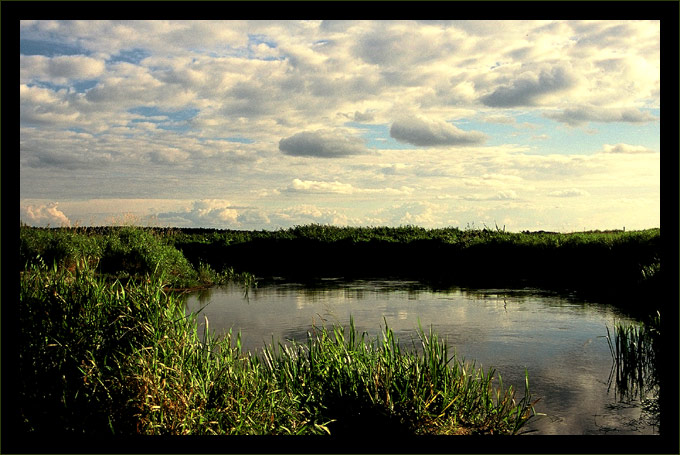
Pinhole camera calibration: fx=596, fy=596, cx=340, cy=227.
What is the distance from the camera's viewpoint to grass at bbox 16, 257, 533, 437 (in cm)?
409

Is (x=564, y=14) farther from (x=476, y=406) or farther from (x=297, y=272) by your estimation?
(x=297, y=272)

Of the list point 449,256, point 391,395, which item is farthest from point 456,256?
point 391,395

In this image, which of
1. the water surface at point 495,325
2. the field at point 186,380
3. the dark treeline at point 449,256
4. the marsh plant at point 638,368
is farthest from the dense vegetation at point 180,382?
the dark treeline at point 449,256

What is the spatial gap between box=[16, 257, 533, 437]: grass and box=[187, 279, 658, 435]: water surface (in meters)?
0.49

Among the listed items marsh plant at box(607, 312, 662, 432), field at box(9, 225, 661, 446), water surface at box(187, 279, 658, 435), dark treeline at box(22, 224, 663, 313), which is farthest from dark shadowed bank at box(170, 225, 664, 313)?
field at box(9, 225, 661, 446)

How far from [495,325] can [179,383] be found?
6.92 meters

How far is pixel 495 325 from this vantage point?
9969 millimetres

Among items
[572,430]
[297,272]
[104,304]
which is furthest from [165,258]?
[572,430]

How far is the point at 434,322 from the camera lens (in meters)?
10.3

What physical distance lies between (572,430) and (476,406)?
3.49ft

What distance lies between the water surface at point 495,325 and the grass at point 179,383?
0.49 metres

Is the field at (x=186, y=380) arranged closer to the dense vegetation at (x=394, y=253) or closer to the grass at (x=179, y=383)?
the grass at (x=179, y=383)

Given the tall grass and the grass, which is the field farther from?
the tall grass

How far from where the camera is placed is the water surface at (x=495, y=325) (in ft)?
19.1
